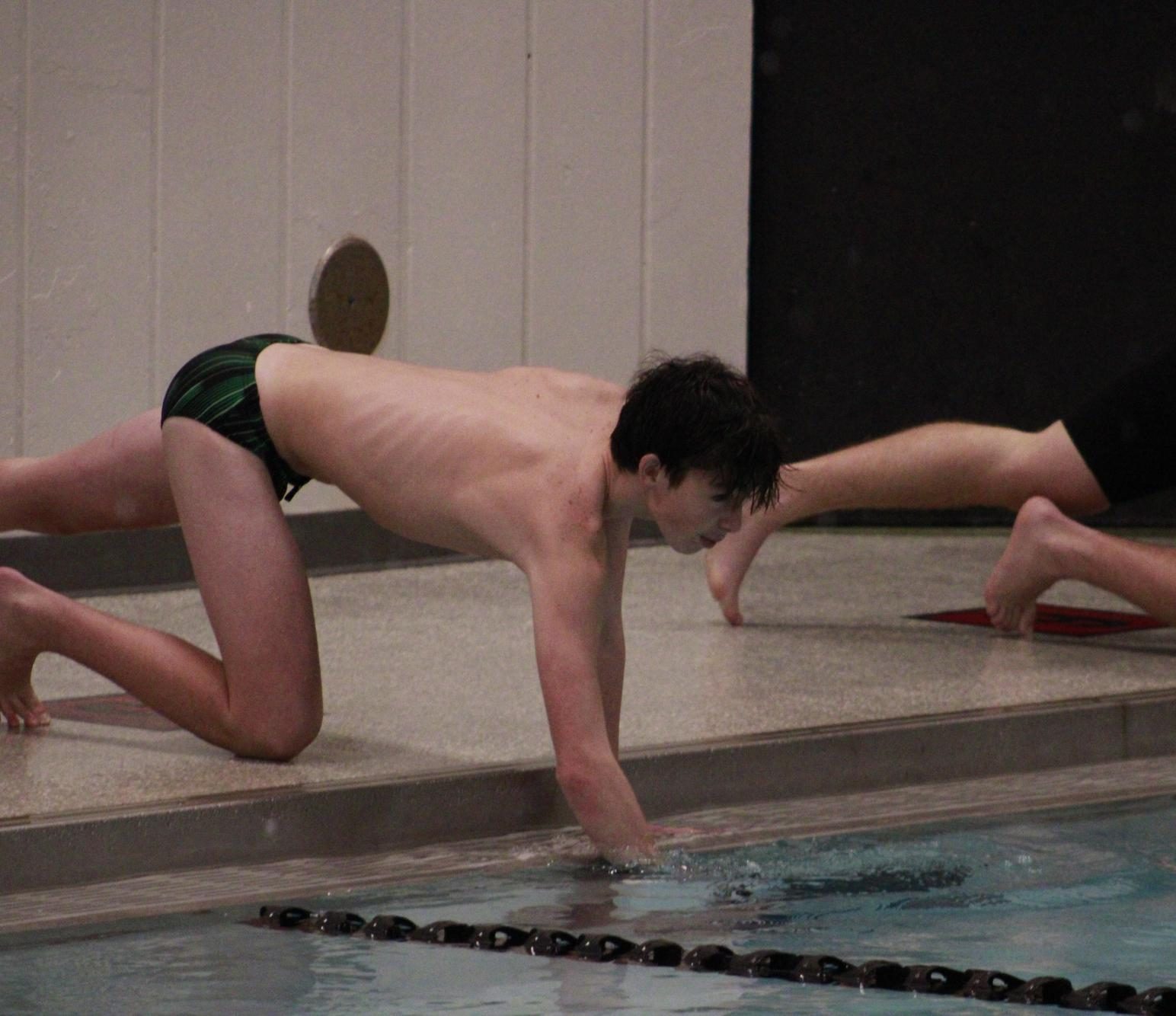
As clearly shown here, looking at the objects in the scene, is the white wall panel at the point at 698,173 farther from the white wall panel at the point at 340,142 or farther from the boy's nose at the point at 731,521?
the boy's nose at the point at 731,521

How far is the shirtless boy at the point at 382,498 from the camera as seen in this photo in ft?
10.5

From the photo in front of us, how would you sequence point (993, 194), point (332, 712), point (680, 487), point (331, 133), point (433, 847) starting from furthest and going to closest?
1. point (993, 194)
2. point (331, 133)
3. point (332, 712)
4. point (433, 847)
5. point (680, 487)

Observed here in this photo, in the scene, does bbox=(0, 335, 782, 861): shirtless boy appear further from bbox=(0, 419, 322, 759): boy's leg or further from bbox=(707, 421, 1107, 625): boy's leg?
bbox=(707, 421, 1107, 625): boy's leg

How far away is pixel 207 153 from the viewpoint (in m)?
5.79

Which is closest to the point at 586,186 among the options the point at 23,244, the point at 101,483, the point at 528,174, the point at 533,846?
the point at 528,174

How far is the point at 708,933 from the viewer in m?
3.01

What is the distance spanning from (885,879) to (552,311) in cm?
350

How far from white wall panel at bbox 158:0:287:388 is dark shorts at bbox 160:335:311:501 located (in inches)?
78.5

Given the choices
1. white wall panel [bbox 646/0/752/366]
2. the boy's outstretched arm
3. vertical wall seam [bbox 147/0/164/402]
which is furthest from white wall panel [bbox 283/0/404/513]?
the boy's outstretched arm

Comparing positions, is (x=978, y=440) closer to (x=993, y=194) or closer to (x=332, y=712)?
(x=332, y=712)

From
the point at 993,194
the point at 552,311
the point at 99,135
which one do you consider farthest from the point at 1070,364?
the point at 99,135

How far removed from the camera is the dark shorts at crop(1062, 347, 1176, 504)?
499cm

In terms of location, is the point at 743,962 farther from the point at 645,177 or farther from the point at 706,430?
the point at 645,177

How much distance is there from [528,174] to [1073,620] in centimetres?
215
